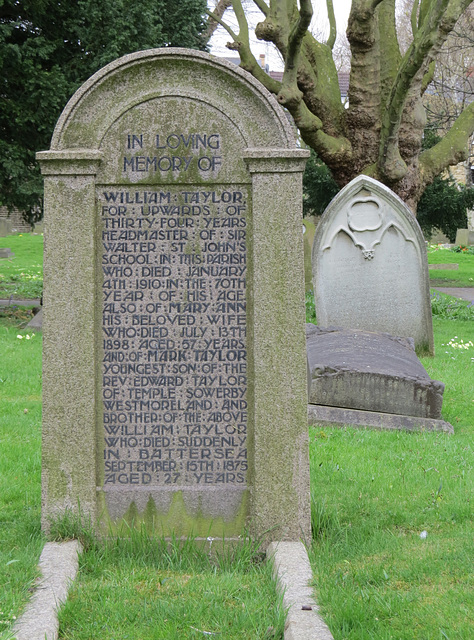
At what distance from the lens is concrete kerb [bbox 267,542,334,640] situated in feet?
9.53

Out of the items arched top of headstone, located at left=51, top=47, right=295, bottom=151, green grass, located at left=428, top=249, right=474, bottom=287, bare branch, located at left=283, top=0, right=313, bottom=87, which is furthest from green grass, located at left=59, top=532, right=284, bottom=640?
green grass, located at left=428, top=249, right=474, bottom=287

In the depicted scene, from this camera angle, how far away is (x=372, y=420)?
622 centimetres

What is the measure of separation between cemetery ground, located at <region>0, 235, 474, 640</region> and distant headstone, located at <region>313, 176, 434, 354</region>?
10.4ft

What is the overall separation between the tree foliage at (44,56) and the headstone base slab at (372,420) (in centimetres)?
672

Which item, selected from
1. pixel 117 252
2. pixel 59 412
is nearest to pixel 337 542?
pixel 59 412

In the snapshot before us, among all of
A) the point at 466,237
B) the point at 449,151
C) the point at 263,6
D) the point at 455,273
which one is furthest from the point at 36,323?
the point at 466,237

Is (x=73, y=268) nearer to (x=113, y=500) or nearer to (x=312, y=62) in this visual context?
(x=113, y=500)

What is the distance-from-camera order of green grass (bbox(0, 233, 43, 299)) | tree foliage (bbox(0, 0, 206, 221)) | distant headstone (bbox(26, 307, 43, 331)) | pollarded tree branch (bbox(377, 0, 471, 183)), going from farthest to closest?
green grass (bbox(0, 233, 43, 299))
distant headstone (bbox(26, 307, 43, 331))
tree foliage (bbox(0, 0, 206, 221))
pollarded tree branch (bbox(377, 0, 471, 183))

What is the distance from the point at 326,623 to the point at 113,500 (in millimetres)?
1397

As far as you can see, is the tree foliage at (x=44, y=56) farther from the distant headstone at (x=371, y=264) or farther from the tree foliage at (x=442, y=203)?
the tree foliage at (x=442, y=203)

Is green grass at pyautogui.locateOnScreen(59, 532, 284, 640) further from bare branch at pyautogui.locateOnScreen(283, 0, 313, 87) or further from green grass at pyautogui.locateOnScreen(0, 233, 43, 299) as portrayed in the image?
green grass at pyautogui.locateOnScreen(0, 233, 43, 299)

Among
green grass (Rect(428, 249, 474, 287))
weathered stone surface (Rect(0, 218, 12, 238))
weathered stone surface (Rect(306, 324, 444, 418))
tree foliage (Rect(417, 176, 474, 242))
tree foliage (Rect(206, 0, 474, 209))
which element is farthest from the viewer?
weathered stone surface (Rect(0, 218, 12, 238))

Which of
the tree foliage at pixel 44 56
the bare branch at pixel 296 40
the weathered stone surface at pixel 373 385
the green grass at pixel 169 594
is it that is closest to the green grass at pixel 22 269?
the tree foliage at pixel 44 56

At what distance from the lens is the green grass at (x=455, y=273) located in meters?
20.1
